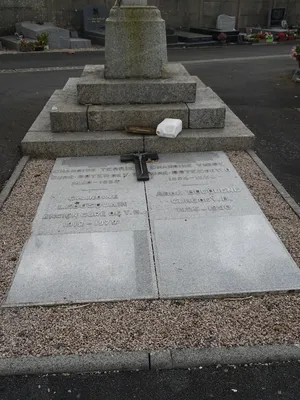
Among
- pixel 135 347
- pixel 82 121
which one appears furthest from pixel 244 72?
pixel 135 347

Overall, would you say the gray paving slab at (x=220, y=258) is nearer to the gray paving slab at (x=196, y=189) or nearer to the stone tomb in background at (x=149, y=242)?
the stone tomb in background at (x=149, y=242)

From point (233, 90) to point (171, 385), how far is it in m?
9.30

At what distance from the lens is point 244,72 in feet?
43.8

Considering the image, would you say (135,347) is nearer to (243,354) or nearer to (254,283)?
(243,354)

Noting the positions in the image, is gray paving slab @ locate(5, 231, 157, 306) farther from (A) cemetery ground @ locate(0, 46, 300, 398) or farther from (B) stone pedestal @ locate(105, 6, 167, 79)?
(B) stone pedestal @ locate(105, 6, 167, 79)

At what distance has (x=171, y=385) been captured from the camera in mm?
2744

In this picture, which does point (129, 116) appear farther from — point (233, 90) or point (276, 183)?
point (233, 90)

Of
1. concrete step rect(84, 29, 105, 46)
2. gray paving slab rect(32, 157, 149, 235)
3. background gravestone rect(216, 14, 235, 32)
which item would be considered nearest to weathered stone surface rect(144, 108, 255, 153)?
gray paving slab rect(32, 157, 149, 235)

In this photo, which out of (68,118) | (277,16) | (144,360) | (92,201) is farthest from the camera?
(277,16)

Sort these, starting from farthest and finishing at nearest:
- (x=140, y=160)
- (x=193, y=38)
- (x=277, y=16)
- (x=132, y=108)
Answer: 1. (x=277, y=16)
2. (x=193, y=38)
3. (x=132, y=108)
4. (x=140, y=160)

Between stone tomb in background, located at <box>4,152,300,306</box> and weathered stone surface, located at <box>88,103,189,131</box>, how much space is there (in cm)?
128

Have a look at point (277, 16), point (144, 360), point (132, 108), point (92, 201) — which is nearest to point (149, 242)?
point (92, 201)

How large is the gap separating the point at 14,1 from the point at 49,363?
20.9 m

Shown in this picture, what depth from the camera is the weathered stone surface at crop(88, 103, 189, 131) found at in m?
6.64
